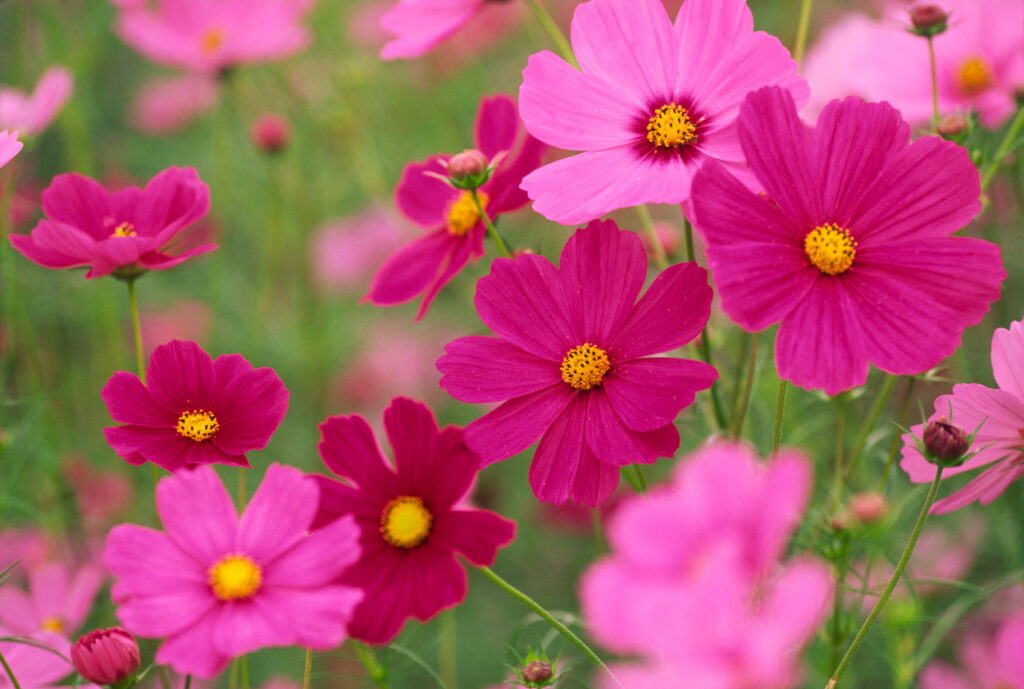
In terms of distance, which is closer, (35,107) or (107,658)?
(107,658)

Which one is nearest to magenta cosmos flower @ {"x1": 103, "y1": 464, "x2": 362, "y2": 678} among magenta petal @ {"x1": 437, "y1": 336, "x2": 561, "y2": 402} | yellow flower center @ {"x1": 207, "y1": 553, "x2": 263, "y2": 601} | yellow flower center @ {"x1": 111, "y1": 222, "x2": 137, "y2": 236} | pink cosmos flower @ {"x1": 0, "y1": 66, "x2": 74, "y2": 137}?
yellow flower center @ {"x1": 207, "y1": 553, "x2": 263, "y2": 601}

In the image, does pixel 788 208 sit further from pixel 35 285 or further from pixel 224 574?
pixel 35 285

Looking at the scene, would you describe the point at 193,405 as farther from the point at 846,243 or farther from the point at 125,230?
the point at 846,243

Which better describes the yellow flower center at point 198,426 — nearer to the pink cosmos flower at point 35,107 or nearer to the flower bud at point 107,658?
the flower bud at point 107,658

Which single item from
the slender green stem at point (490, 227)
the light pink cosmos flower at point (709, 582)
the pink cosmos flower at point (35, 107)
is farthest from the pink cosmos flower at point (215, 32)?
the light pink cosmos flower at point (709, 582)

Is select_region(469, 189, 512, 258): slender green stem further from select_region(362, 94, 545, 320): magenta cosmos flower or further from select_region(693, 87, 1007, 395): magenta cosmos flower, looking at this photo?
select_region(693, 87, 1007, 395): magenta cosmos flower

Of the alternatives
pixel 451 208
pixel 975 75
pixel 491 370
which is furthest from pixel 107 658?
pixel 975 75
